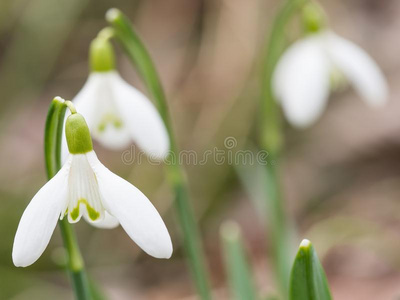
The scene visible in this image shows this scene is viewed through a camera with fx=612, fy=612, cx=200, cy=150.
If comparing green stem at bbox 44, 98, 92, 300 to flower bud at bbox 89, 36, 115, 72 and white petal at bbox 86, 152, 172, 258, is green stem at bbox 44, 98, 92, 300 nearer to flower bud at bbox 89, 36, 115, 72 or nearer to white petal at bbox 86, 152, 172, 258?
white petal at bbox 86, 152, 172, 258

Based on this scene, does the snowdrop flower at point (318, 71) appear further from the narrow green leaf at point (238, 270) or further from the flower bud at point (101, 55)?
the flower bud at point (101, 55)

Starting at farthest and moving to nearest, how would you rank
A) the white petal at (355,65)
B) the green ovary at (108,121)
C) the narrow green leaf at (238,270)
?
the white petal at (355,65) < the narrow green leaf at (238,270) < the green ovary at (108,121)

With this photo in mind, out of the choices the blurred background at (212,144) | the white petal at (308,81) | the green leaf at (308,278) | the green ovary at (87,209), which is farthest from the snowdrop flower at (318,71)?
the green ovary at (87,209)

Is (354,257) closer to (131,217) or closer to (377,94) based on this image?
(377,94)

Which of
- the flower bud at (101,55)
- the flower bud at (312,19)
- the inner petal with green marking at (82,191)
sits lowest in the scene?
the inner petal with green marking at (82,191)

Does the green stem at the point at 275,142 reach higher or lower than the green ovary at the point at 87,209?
Answer: higher
